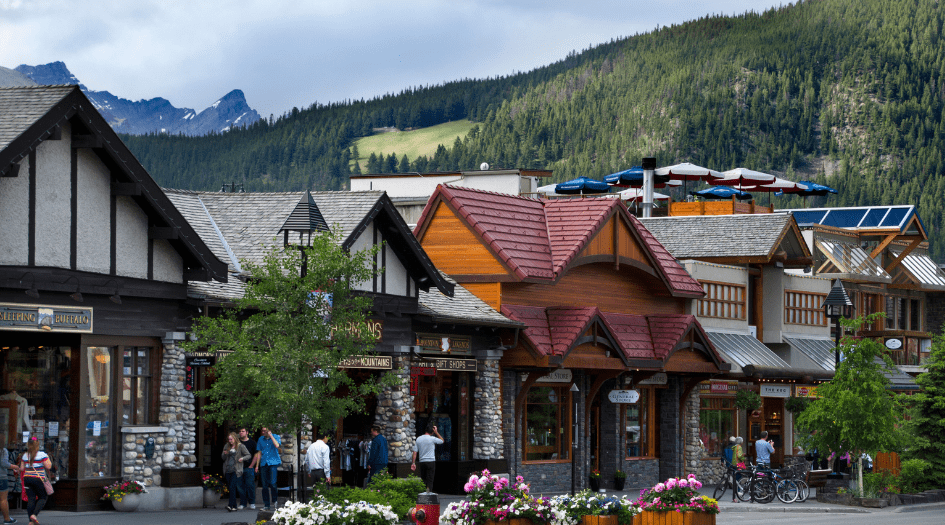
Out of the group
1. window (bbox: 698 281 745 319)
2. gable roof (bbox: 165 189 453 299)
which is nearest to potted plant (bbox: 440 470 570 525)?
gable roof (bbox: 165 189 453 299)

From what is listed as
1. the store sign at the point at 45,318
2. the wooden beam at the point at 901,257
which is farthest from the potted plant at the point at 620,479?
the wooden beam at the point at 901,257

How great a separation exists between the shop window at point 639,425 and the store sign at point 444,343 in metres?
8.38

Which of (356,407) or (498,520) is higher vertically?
(356,407)

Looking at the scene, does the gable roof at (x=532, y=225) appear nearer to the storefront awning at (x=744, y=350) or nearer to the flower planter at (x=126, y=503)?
the storefront awning at (x=744, y=350)

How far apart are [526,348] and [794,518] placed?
8.17 metres

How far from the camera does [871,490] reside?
33875 millimetres

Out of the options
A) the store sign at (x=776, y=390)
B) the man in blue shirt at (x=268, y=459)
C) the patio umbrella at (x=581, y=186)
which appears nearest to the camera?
the man in blue shirt at (x=268, y=459)

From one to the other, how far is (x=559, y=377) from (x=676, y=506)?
1431 centimetres

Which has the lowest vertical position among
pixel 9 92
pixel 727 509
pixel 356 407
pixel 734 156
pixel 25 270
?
pixel 727 509

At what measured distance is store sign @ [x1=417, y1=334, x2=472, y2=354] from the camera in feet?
103

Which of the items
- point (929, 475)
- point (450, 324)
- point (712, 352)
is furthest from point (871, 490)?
point (450, 324)

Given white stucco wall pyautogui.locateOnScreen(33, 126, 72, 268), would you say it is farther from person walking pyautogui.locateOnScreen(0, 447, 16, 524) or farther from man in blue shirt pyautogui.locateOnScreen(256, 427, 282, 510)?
man in blue shirt pyautogui.locateOnScreen(256, 427, 282, 510)

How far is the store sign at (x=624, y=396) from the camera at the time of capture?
121ft

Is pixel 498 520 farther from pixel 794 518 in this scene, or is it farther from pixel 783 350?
pixel 783 350
